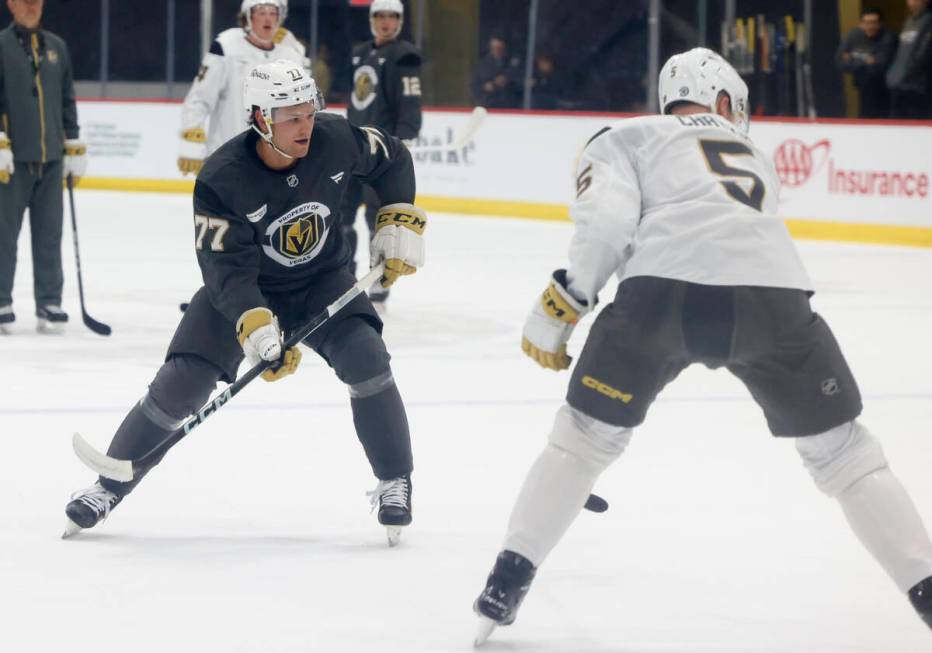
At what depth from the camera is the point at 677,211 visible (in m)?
2.48

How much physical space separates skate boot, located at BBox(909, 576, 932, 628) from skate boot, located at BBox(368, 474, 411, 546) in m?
1.10

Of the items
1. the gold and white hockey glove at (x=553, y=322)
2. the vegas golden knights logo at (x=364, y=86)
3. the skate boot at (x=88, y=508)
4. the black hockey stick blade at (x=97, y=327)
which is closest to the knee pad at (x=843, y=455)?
the gold and white hockey glove at (x=553, y=322)

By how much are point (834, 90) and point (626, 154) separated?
8.96 metres

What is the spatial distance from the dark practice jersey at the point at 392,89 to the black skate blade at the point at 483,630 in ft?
15.1

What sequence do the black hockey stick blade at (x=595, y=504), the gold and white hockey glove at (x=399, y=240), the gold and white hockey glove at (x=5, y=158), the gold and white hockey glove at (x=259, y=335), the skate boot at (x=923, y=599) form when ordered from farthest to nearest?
the gold and white hockey glove at (x=5, y=158), the gold and white hockey glove at (x=399, y=240), the gold and white hockey glove at (x=259, y=335), the black hockey stick blade at (x=595, y=504), the skate boot at (x=923, y=599)

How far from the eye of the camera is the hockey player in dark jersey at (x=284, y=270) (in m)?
3.12

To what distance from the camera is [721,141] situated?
2.53m

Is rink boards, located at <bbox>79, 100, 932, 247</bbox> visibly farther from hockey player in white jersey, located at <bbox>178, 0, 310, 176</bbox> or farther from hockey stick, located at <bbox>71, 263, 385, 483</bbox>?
hockey stick, located at <bbox>71, 263, 385, 483</bbox>

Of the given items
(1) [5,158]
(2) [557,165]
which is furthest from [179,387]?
(2) [557,165]

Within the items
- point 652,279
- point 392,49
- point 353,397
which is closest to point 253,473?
point 353,397

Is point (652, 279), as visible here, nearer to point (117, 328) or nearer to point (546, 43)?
point (117, 328)

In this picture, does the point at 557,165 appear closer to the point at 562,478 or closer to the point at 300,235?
the point at 300,235

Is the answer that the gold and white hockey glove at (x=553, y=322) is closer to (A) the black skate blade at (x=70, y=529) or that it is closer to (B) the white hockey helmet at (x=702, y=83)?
(B) the white hockey helmet at (x=702, y=83)

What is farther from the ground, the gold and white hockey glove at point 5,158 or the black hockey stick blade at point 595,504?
the gold and white hockey glove at point 5,158
